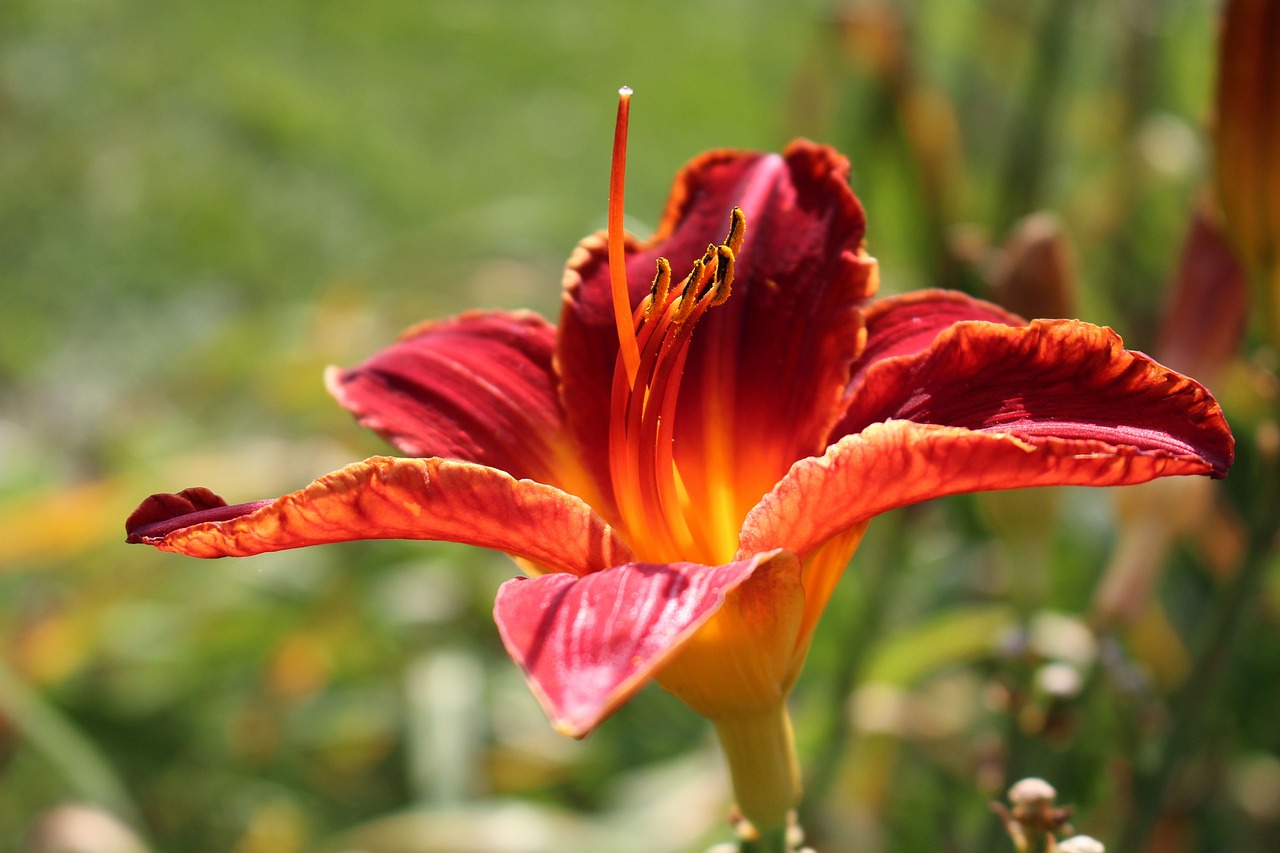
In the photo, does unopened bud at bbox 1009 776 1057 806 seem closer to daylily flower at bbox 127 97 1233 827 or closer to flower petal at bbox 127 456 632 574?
daylily flower at bbox 127 97 1233 827

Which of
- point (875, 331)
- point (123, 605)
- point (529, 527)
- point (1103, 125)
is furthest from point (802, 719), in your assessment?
point (1103, 125)

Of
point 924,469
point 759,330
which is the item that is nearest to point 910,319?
point 759,330

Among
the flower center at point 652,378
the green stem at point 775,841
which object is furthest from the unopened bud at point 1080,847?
the flower center at point 652,378

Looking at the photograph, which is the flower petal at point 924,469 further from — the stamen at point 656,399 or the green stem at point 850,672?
the green stem at point 850,672

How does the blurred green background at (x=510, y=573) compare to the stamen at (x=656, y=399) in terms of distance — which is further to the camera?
the blurred green background at (x=510, y=573)

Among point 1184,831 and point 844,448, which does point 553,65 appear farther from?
point 844,448

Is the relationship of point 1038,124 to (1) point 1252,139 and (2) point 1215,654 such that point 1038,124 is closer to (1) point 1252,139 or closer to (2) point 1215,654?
(1) point 1252,139

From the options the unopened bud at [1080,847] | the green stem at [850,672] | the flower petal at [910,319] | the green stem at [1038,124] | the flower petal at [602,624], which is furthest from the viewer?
the green stem at [1038,124]
